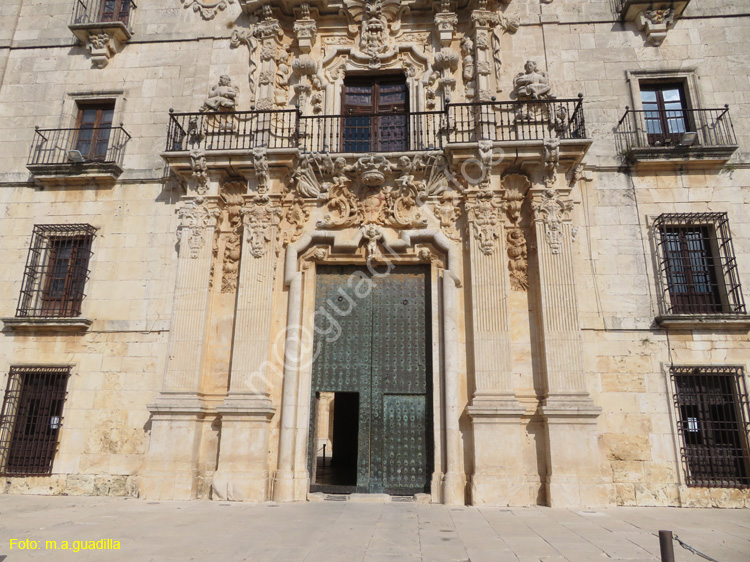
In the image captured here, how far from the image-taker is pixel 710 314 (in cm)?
905

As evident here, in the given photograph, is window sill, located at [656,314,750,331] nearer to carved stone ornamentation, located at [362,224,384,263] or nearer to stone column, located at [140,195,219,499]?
carved stone ornamentation, located at [362,224,384,263]

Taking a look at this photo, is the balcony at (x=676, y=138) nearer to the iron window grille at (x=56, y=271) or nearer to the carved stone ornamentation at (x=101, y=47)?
the iron window grille at (x=56, y=271)

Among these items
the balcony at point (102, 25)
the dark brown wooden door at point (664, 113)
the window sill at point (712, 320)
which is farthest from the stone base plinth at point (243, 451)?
the dark brown wooden door at point (664, 113)

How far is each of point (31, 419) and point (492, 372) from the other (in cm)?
887

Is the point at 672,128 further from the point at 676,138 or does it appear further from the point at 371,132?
the point at 371,132

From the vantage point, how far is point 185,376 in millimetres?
9250

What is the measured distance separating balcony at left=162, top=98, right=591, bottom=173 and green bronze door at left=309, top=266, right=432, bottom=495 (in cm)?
265

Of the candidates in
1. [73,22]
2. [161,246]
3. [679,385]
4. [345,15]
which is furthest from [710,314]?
[73,22]

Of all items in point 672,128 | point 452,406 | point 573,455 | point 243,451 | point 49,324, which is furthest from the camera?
point 672,128

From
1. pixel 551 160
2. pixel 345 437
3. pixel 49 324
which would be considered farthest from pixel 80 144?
pixel 551 160

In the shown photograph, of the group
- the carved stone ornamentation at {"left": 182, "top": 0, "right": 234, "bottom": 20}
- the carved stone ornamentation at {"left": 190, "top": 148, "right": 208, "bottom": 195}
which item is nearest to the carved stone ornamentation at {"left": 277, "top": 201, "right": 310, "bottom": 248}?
the carved stone ornamentation at {"left": 190, "top": 148, "right": 208, "bottom": 195}

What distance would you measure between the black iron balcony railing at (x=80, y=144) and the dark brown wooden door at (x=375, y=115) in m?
4.96

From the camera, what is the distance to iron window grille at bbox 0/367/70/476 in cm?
959

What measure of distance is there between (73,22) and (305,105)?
21.0 ft
